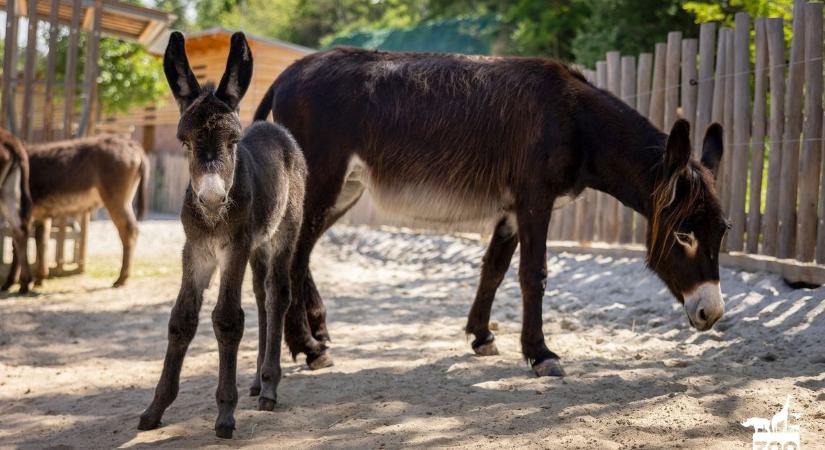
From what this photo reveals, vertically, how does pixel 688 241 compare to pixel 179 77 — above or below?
below

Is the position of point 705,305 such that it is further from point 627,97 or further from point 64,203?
point 64,203

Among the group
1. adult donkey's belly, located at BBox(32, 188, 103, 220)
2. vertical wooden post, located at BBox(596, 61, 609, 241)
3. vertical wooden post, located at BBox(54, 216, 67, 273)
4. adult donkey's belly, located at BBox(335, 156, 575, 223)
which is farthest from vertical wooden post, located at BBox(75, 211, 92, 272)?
vertical wooden post, located at BBox(596, 61, 609, 241)

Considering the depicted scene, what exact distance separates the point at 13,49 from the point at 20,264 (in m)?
3.18

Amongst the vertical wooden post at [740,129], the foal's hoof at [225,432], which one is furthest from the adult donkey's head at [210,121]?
the vertical wooden post at [740,129]

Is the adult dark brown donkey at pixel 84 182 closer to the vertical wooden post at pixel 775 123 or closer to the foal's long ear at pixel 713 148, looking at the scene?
the foal's long ear at pixel 713 148

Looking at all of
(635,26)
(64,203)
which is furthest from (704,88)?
(635,26)

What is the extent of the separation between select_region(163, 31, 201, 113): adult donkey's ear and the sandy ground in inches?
63.2

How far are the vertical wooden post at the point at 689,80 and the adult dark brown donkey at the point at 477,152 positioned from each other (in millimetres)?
2860

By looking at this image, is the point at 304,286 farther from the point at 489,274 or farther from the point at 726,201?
the point at 726,201

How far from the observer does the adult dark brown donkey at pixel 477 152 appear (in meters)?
5.33

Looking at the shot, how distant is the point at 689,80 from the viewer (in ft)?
27.3

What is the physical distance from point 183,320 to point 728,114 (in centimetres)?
568

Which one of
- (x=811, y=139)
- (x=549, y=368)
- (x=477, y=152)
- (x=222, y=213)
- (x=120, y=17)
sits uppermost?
(x=120, y=17)

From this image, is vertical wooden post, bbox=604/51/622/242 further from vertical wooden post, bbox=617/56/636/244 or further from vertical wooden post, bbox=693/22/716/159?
vertical wooden post, bbox=693/22/716/159
